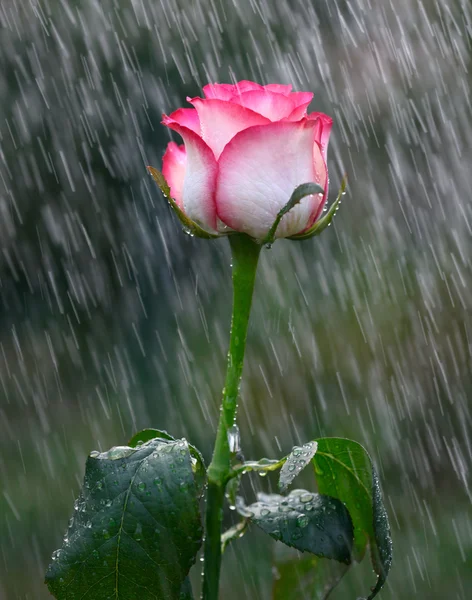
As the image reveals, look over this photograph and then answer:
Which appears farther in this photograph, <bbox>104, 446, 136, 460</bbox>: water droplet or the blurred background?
the blurred background

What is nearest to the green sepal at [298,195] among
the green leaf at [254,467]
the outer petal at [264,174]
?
the outer petal at [264,174]

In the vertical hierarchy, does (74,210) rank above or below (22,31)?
below

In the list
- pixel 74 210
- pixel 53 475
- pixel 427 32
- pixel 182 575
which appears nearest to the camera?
pixel 182 575

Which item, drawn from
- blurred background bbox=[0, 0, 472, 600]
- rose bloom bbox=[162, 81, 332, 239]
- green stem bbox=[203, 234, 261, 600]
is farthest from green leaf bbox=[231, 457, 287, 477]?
blurred background bbox=[0, 0, 472, 600]

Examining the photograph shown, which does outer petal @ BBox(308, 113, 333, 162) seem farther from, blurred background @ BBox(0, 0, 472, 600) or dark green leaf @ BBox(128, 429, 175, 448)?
blurred background @ BBox(0, 0, 472, 600)

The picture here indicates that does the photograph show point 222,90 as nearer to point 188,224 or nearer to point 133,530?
point 188,224

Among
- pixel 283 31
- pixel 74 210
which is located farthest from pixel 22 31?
pixel 283 31

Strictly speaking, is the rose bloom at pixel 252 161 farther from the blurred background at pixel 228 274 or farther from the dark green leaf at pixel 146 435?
the blurred background at pixel 228 274

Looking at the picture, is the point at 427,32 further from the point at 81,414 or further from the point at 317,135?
the point at 317,135
